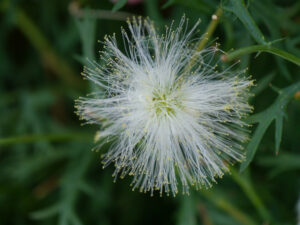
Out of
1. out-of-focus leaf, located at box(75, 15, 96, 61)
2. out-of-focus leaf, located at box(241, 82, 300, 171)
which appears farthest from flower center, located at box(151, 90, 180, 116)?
out-of-focus leaf, located at box(75, 15, 96, 61)

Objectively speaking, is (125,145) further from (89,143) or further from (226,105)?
(89,143)

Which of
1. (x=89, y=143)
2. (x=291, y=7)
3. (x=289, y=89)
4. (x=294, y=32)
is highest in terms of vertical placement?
(x=291, y=7)

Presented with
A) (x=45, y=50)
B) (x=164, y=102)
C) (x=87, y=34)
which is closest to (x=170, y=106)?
(x=164, y=102)

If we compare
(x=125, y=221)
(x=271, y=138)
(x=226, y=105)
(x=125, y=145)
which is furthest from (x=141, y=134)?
(x=125, y=221)

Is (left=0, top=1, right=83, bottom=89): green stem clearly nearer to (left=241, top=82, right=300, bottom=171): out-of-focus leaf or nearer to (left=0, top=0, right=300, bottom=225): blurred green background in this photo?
(left=0, top=0, right=300, bottom=225): blurred green background

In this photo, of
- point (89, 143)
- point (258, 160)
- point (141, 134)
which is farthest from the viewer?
point (89, 143)

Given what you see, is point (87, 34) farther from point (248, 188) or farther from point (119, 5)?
point (248, 188)
